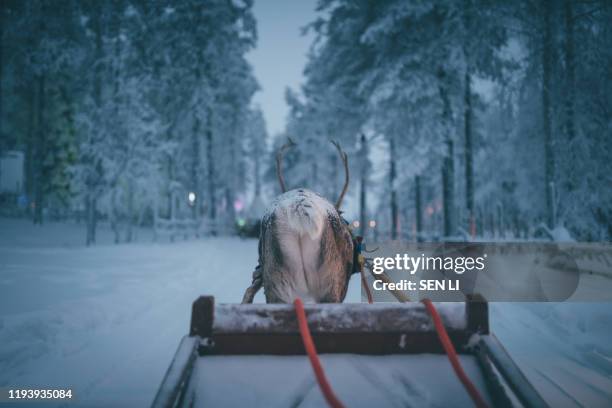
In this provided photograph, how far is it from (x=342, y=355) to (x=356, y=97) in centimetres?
1507

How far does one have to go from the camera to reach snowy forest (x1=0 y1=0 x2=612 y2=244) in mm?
9164

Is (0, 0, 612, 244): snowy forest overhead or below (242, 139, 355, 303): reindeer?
overhead

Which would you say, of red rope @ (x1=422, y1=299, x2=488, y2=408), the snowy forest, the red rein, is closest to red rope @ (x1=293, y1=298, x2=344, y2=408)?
the red rein

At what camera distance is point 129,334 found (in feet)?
12.7

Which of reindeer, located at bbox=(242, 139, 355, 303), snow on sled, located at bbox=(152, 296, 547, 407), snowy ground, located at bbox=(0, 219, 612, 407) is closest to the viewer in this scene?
snow on sled, located at bbox=(152, 296, 547, 407)

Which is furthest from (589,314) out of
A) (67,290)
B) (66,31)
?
(66,31)

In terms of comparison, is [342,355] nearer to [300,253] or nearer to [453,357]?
[453,357]

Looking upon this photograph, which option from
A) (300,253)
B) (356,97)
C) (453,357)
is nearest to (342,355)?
(453,357)

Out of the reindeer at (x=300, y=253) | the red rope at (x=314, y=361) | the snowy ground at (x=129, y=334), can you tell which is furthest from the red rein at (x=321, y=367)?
the snowy ground at (x=129, y=334)

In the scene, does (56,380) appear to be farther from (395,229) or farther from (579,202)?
(395,229)

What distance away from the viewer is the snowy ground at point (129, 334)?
272 centimetres

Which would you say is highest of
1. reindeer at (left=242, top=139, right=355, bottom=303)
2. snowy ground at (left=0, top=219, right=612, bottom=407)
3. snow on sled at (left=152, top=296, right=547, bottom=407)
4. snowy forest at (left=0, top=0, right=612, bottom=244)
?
snowy forest at (left=0, top=0, right=612, bottom=244)

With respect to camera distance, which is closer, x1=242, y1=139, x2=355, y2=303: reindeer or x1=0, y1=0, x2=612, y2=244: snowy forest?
x1=242, y1=139, x2=355, y2=303: reindeer

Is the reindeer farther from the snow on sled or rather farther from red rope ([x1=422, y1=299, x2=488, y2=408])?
red rope ([x1=422, y1=299, x2=488, y2=408])
